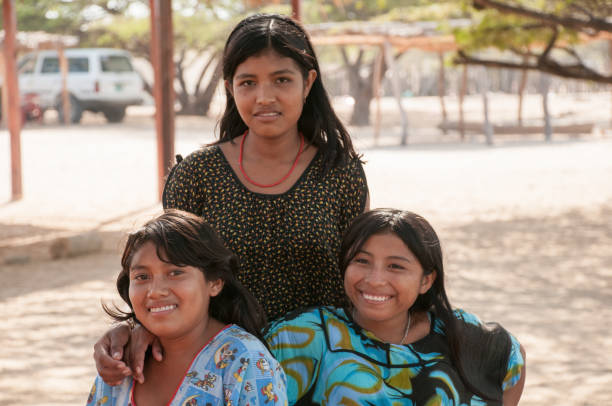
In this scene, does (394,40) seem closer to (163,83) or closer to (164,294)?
(163,83)

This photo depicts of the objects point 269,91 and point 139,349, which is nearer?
point 139,349

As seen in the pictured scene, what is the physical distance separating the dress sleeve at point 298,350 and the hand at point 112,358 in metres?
0.44

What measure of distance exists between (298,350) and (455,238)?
5952mm

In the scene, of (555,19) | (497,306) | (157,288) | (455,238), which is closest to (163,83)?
(455,238)

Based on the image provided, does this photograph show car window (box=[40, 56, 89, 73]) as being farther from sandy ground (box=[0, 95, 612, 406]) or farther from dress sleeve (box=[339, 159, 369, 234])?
dress sleeve (box=[339, 159, 369, 234])

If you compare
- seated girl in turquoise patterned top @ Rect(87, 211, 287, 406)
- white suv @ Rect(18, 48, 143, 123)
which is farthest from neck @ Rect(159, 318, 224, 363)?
white suv @ Rect(18, 48, 143, 123)

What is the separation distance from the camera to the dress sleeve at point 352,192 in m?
2.64

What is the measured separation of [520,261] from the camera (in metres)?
7.16

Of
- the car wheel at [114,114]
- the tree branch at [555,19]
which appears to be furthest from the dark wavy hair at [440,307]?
the car wheel at [114,114]

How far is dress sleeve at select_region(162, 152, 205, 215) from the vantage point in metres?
2.58

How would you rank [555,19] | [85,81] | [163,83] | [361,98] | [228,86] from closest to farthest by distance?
[228,86] < [555,19] < [163,83] < [85,81] < [361,98]

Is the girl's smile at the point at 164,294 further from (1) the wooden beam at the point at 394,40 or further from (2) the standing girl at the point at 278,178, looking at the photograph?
(1) the wooden beam at the point at 394,40

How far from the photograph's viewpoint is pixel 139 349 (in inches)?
88.5

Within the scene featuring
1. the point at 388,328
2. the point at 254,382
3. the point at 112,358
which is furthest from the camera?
the point at 388,328
